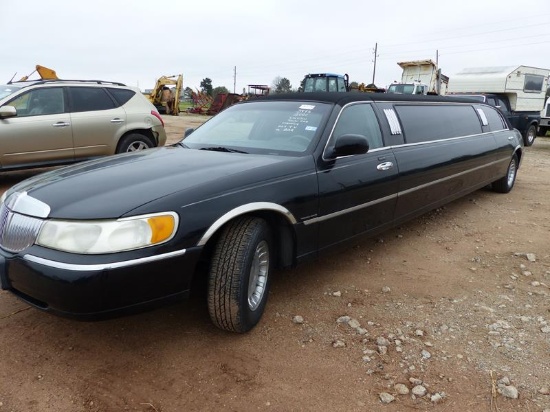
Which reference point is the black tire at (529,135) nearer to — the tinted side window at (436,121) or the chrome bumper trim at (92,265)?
the tinted side window at (436,121)

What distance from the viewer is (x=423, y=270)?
3.89 meters

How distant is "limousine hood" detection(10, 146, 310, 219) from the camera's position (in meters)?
2.33

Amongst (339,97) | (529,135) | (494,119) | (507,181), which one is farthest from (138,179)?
(529,135)

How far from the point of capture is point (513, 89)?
1636 cm

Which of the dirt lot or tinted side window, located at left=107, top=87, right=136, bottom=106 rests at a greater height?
tinted side window, located at left=107, top=87, right=136, bottom=106

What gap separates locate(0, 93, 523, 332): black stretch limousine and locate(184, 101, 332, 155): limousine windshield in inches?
0.4

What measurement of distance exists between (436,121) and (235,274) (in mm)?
3366

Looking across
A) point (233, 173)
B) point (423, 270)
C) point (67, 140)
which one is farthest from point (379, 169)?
point (67, 140)

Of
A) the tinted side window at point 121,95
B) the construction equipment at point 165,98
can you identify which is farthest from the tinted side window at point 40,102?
the construction equipment at point 165,98

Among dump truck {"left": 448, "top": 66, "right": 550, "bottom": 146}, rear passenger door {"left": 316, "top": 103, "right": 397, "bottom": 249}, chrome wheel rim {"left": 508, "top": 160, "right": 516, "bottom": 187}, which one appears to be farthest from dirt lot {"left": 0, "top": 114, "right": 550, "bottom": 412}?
dump truck {"left": 448, "top": 66, "right": 550, "bottom": 146}

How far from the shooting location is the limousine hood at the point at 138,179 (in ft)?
7.66

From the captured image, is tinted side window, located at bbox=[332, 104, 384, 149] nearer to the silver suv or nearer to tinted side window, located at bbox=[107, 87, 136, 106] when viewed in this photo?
the silver suv

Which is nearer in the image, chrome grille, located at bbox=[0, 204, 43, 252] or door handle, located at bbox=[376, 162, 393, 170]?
chrome grille, located at bbox=[0, 204, 43, 252]

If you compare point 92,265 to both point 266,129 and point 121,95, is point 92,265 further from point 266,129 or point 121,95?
point 121,95
